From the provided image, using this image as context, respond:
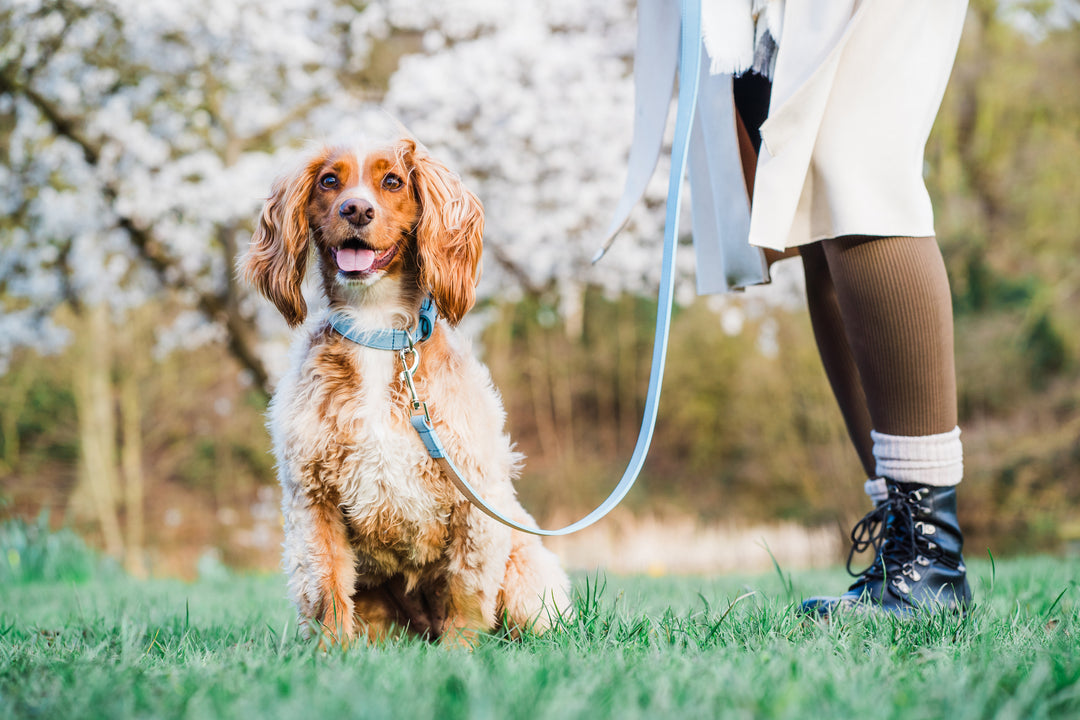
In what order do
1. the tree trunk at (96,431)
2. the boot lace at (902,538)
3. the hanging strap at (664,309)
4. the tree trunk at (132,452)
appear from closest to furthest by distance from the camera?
the hanging strap at (664,309) → the boot lace at (902,538) → the tree trunk at (96,431) → the tree trunk at (132,452)

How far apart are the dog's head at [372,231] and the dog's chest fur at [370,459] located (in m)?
0.26

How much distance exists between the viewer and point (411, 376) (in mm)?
1923

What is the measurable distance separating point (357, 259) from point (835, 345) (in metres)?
1.29

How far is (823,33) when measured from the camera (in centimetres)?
175

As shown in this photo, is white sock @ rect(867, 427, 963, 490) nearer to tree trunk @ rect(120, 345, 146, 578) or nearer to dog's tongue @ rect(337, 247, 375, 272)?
dog's tongue @ rect(337, 247, 375, 272)

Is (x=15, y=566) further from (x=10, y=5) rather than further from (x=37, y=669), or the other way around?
(x=37, y=669)

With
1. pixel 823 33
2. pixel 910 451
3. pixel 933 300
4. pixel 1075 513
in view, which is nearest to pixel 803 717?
pixel 910 451

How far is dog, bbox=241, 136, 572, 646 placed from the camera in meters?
1.87

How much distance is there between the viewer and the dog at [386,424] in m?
1.87

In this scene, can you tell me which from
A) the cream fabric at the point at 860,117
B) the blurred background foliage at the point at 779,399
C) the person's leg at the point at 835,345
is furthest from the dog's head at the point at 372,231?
the blurred background foliage at the point at 779,399

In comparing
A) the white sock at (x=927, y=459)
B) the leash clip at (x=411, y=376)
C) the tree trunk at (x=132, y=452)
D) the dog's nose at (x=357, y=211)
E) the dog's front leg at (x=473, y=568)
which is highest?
the dog's nose at (x=357, y=211)

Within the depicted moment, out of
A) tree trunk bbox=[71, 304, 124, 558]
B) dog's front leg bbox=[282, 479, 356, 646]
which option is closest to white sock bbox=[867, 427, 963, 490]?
dog's front leg bbox=[282, 479, 356, 646]

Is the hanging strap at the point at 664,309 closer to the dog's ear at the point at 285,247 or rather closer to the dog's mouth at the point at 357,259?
the dog's mouth at the point at 357,259

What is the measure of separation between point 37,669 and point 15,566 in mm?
4131
